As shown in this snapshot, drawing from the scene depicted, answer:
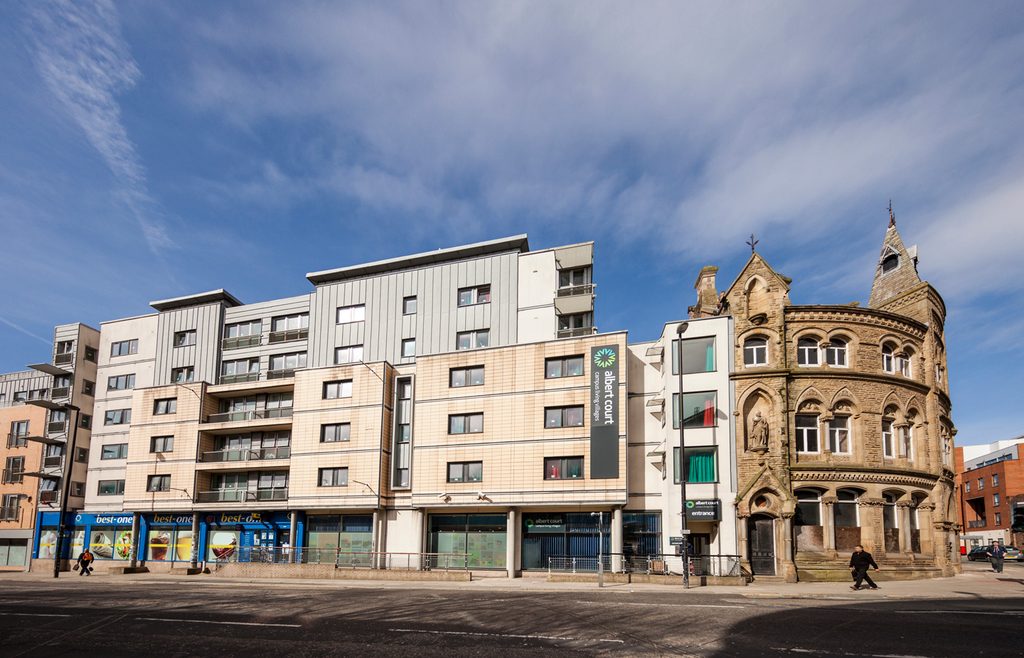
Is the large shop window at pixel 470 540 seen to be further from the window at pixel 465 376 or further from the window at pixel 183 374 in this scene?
the window at pixel 183 374

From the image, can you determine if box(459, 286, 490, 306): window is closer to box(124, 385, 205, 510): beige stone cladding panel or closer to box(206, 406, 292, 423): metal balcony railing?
box(206, 406, 292, 423): metal balcony railing

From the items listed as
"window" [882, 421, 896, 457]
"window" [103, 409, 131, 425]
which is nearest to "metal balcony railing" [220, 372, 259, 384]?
"window" [103, 409, 131, 425]

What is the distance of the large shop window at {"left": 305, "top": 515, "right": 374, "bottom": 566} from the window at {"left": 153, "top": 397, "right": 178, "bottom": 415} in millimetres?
13207

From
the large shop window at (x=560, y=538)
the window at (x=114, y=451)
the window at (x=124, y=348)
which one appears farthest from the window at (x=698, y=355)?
the window at (x=124, y=348)

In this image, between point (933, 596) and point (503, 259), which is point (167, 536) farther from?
point (933, 596)

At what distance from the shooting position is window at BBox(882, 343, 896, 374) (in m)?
37.8

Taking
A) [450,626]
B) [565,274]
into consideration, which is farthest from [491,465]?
[450,626]

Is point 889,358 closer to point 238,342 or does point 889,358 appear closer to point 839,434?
point 839,434

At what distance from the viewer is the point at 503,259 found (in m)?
45.5

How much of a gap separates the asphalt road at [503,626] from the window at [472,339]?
20329mm

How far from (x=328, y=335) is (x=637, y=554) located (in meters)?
23.4

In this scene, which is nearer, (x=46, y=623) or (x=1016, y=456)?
(x=46, y=623)

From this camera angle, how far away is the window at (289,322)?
50.7 m

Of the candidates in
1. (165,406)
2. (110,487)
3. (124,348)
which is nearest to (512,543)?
(165,406)
